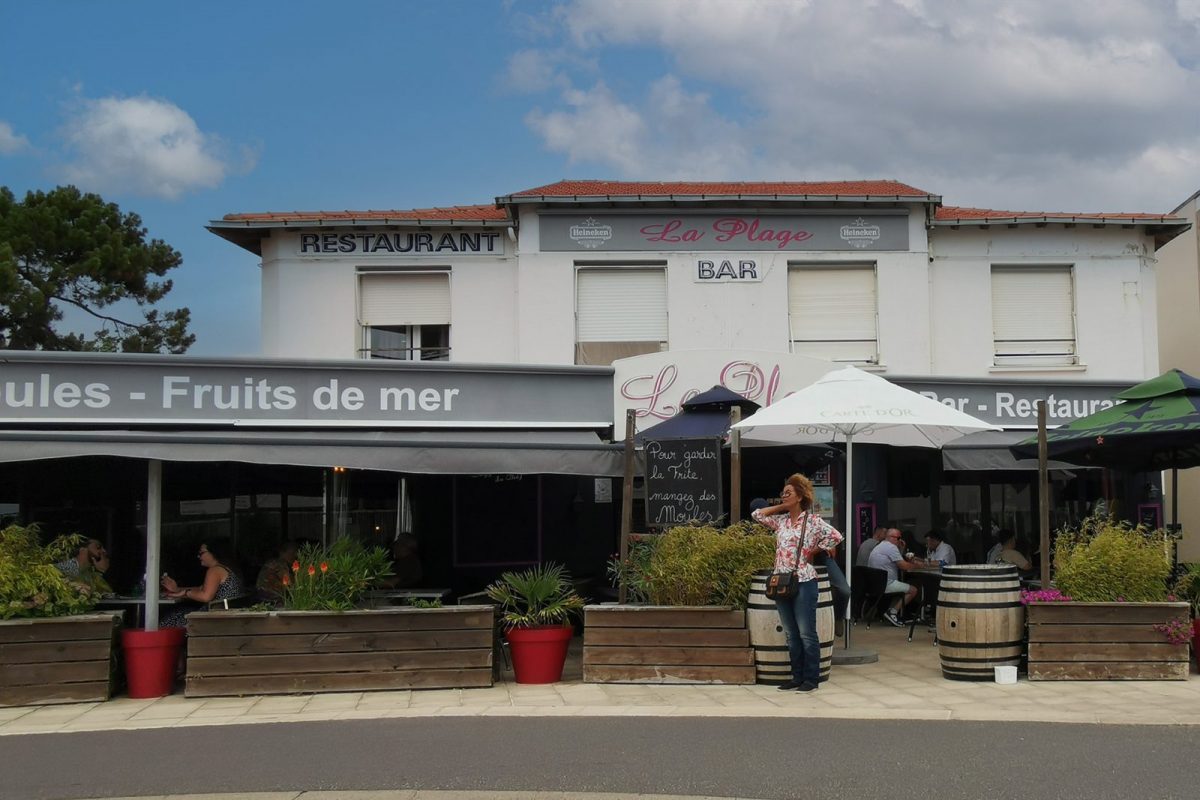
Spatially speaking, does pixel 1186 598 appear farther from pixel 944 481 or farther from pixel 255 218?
pixel 255 218

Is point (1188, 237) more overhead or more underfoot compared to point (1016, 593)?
more overhead

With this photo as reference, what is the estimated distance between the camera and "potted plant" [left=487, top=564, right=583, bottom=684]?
8.88 m

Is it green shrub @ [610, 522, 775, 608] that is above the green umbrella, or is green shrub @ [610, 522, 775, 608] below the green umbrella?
below

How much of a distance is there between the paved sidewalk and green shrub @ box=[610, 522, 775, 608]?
671mm

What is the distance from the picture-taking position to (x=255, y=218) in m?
15.0

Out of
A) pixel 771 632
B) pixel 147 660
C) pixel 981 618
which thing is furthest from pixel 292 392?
pixel 981 618

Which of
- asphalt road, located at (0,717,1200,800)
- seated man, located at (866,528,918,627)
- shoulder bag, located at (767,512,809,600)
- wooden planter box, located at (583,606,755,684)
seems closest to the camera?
asphalt road, located at (0,717,1200,800)

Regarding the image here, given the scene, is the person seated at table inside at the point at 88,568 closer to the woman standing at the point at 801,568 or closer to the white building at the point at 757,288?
the white building at the point at 757,288

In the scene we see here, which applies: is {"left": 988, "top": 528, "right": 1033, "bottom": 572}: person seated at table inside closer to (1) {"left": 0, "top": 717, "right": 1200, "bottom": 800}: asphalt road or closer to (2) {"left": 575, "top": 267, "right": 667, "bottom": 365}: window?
(2) {"left": 575, "top": 267, "right": 667, "bottom": 365}: window

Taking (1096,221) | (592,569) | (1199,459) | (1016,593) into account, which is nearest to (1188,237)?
(1096,221)

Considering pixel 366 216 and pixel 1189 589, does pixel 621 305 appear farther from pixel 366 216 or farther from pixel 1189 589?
pixel 1189 589

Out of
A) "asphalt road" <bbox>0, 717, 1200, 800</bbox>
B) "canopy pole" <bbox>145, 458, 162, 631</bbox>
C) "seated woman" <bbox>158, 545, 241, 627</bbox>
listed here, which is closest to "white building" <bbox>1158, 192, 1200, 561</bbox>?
"asphalt road" <bbox>0, 717, 1200, 800</bbox>

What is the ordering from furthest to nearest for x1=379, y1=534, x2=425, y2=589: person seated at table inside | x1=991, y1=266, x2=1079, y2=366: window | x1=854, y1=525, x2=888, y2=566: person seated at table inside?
x1=991, y1=266, x2=1079, y2=366: window → x1=854, y1=525, x2=888, y2=566: person seated at table inside → x1=379, y1=534, x2=425, y2=589: person seated at table inside

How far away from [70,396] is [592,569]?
6.49m
